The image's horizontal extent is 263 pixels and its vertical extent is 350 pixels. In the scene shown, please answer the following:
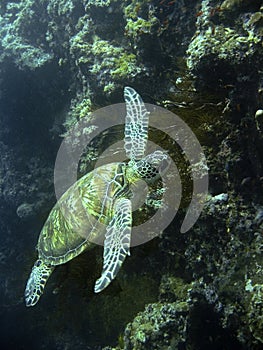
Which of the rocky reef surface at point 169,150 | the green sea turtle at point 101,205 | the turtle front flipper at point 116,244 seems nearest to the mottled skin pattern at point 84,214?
the green sea turtle at point 101,205

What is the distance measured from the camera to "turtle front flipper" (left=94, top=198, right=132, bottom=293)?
2.47 meters

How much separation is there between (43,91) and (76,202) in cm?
311

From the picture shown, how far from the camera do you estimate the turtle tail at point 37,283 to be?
3566 mm

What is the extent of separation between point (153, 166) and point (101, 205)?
2.26 feet

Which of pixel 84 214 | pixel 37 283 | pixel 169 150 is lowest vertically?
pixel 37 283

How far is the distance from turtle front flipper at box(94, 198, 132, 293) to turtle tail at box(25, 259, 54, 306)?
1273 millimetres

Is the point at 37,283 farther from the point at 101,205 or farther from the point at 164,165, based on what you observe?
the point at 164,165

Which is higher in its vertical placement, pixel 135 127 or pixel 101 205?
pixel 135 127

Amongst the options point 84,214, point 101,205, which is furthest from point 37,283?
point 101,205

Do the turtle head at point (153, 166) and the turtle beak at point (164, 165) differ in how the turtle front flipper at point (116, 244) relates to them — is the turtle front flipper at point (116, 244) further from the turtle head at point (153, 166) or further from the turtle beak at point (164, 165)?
the turtle beak at point (164, 165)

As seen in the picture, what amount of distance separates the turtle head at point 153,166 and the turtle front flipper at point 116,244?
1.12 ft

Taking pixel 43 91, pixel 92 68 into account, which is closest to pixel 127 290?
pixel 92 68

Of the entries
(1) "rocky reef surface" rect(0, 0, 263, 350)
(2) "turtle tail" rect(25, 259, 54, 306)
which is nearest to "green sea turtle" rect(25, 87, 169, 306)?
(2) "turtle tail" rect(25, 259, 54, 306)

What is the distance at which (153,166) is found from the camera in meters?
3.09
